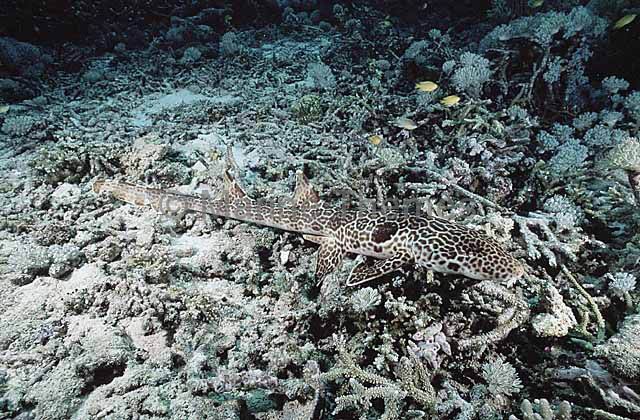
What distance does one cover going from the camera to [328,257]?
4406 mm

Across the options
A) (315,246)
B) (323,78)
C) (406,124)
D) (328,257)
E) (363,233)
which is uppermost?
(323,78)

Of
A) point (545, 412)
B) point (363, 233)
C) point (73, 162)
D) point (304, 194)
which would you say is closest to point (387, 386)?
point (545, 412)

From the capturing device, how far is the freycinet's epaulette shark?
3697mm

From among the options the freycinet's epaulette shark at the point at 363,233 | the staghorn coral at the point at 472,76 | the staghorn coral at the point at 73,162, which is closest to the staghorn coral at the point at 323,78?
the staghorn coral at the point at 472,76

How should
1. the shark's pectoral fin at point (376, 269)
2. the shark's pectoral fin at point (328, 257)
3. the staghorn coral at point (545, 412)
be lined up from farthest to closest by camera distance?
the shark's pectoral fin at point (328, 257) < the shark's pectoral fin at point (376, 269) < the staghorn coral at point (545, 412)

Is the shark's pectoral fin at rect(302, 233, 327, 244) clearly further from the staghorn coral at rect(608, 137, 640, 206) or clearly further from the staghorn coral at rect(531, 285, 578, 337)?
the staghorn coral at rect(608, 137, 640, 206)

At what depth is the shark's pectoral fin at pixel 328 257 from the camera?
4.31m

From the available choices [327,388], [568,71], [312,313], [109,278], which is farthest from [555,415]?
[568,71]

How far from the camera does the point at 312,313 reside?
3895 millimetres

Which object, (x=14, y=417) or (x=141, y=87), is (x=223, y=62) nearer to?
(x=141, y=87)

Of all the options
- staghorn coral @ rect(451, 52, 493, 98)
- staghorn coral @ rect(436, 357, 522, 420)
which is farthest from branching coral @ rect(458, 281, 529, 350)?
staghorn coral @ rect(451, 52, 493, 98)

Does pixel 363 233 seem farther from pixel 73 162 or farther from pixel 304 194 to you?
pixel 73 162

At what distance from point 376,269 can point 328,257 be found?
2.28 ft

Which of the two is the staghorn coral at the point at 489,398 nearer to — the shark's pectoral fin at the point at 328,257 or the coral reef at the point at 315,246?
the coral reef at the point at 315,246
